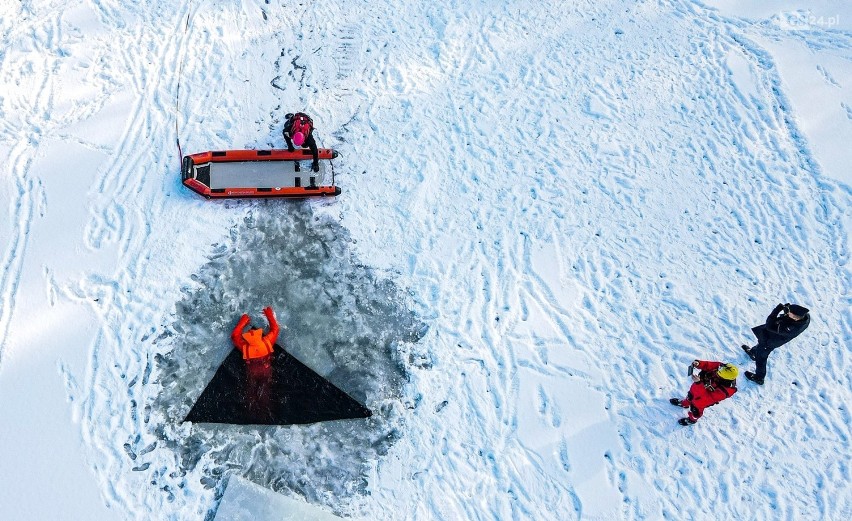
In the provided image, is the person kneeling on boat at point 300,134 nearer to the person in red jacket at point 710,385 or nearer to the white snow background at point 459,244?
the white snow background at point 459,244

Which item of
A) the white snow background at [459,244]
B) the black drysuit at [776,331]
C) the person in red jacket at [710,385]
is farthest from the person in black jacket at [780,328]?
the person in red jacket at [710,385]

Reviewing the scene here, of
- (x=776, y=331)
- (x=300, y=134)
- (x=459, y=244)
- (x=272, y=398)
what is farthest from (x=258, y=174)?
(x=776, y=331)

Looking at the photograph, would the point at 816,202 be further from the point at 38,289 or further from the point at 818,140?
the point at 38,289

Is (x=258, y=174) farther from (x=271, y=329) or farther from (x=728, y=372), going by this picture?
(x=728, y=372)

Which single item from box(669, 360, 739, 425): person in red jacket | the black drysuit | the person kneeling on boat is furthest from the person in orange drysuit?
the black drysuit

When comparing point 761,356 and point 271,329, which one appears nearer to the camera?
point 761,356

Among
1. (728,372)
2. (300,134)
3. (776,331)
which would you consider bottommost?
(728,372)

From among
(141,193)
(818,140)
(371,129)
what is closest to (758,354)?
(818,140)
